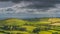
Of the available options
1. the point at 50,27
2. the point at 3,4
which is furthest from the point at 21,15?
the point at 50,27

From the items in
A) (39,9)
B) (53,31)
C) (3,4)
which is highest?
(3,4)

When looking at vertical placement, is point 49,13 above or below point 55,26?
above

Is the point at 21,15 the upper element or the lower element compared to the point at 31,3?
lower

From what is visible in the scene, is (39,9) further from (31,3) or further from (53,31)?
(53,31)

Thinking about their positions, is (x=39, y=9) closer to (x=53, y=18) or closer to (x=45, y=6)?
(x=45, y=6)

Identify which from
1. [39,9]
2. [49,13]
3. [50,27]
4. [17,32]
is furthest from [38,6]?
[17,32]

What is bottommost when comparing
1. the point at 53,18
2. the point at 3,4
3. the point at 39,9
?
the point at 53,18
